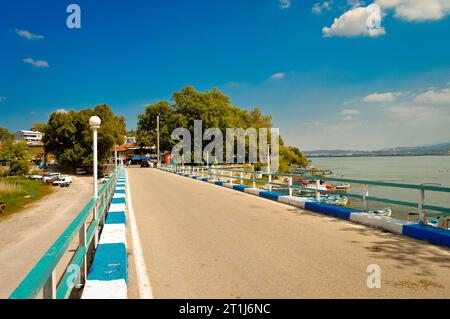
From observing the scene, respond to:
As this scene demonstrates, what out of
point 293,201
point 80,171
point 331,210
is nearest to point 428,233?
point 331,210

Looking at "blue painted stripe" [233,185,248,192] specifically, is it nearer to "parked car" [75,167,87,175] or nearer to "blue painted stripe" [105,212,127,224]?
"blue painted stripe" [105,212,127,224]

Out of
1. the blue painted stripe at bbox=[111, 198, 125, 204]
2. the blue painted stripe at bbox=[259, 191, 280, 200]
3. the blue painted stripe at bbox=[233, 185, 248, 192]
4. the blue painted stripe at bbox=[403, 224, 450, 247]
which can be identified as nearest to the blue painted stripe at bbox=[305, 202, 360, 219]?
the blue painted stripe at bbox=[403, 224, 450, 247]

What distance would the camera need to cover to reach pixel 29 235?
19.8 meters

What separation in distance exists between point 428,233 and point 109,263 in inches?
244

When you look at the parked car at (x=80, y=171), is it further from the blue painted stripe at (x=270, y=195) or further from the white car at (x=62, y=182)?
the blue painted stripe at (x=270, y=195)

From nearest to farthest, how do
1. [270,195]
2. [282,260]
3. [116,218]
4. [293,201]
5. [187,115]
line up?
[282,260]
[116,218]
[293,201]
[270,195]
[187,115]

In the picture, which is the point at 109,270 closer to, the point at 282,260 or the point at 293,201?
the point at 282,260

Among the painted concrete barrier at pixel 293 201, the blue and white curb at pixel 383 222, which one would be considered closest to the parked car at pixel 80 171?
the painted concrete barrier at pixel 293 201

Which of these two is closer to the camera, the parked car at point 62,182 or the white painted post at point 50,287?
the white painted post at point 50,287

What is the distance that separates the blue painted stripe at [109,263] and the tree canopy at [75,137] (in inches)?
2401

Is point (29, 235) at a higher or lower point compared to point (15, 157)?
lower

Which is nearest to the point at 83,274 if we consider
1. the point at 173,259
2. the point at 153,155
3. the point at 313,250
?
the point at 173,259

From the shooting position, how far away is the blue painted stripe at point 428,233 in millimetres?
6684

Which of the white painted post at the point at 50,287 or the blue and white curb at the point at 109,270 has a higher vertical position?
the white painted post at the point at 50,287
